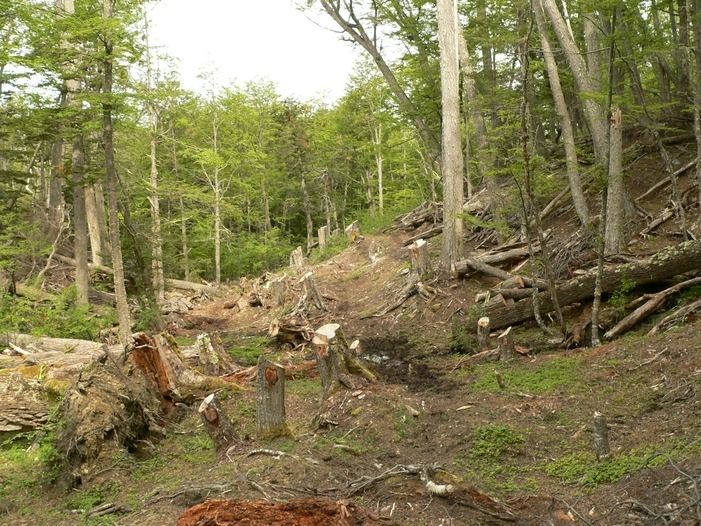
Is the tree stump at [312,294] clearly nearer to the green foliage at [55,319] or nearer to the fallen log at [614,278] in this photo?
the green foliage at [55,319]

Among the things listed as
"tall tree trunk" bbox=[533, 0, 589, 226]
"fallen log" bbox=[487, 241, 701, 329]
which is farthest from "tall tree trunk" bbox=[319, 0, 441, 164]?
"fallen log" bbox=[487, 241, 701, 329]

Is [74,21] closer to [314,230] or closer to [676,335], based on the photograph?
[676,335]

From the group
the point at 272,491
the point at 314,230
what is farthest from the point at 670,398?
the point at 314,230

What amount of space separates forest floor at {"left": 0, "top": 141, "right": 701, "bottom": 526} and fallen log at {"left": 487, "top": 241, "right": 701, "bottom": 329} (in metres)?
0.42

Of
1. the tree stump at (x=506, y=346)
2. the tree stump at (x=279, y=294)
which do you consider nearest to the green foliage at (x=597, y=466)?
the tree stump at (x=506, y=346)

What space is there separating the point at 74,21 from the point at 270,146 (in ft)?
77.2

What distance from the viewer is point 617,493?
4.49 metres

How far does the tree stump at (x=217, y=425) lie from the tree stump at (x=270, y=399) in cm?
33

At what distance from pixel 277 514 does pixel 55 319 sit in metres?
11.1

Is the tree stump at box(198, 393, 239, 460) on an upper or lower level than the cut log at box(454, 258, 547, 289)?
lower

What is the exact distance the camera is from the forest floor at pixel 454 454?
4.48 metres

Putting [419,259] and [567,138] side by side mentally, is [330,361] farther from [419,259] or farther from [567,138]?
[567,138]

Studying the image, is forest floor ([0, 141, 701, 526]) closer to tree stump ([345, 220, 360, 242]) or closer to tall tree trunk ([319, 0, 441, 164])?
tall tree trunk ([319, 0, 441, 164])

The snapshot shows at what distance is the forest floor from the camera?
448 centimetres
